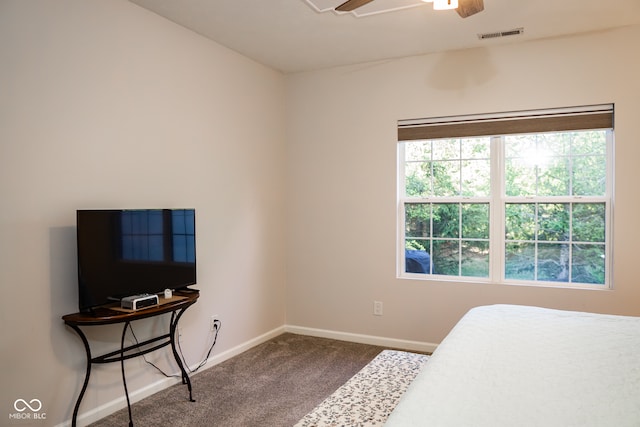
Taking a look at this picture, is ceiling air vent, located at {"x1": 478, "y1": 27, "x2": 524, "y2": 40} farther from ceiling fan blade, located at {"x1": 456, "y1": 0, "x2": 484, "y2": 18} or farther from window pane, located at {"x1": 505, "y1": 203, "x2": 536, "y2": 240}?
window pane, located at {"x1": 505, "y1": 203, "x2": 536, "y2": 240}

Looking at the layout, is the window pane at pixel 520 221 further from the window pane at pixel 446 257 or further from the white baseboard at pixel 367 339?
the white baseboard at pixel 367 339

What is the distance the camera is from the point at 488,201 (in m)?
3.80

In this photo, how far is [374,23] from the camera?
3.23 metres

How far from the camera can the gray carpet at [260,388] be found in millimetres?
2686

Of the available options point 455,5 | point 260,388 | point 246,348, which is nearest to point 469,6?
point 455,5

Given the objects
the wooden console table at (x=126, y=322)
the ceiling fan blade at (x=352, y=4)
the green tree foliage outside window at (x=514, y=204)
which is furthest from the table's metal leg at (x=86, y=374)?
the green tree foliage outside window at (x=514, y=204)

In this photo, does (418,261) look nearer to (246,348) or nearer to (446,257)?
(446,257)

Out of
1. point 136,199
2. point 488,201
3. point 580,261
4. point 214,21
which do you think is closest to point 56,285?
point 136,199

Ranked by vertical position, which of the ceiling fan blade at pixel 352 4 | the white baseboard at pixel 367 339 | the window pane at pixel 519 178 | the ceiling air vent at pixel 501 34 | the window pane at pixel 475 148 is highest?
→ the ceiling air vent at pixel 501 34

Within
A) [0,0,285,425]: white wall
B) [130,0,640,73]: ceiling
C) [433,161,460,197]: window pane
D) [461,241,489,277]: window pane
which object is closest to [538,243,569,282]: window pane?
[461,241,489,277]: window pane

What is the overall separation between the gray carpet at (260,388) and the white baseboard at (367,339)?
0.33ft

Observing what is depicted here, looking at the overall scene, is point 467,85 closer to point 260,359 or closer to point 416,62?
point 416,62

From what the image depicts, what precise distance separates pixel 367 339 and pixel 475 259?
4.11ft

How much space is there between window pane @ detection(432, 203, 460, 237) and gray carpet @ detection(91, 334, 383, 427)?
1.23 m
